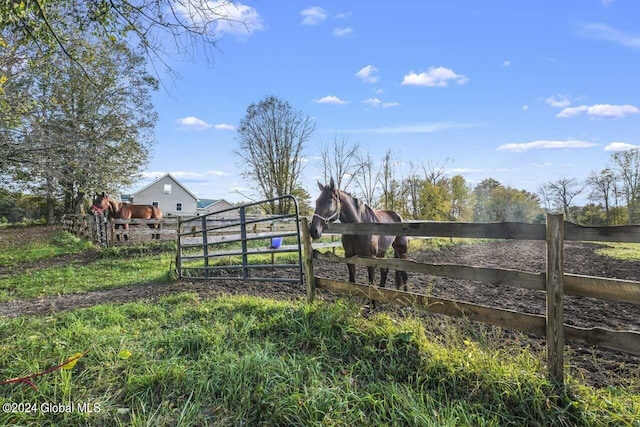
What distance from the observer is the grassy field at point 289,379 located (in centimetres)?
205

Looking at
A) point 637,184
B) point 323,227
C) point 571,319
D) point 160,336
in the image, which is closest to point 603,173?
point 637,184

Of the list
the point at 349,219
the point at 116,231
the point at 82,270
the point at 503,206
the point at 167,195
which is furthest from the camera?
the point at 167,195

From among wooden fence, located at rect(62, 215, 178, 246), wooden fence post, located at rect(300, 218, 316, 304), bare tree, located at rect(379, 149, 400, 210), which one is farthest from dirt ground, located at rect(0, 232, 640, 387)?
bare tree, located at rect(379, 149, 400, 210)

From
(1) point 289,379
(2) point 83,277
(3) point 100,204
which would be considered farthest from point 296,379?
(3) point 100,204

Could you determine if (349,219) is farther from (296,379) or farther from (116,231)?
(116,231)

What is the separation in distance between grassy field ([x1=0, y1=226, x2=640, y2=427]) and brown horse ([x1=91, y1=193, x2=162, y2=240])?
11.4 meters

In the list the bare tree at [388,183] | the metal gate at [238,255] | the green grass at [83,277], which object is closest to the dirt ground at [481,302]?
the metal gate at [238,255]

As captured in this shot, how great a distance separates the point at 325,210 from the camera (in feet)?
14.3

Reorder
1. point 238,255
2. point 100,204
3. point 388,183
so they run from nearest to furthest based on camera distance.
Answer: point 238,255 < point 100,204 < point 388,183

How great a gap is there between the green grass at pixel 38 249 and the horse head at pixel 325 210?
36.1ft

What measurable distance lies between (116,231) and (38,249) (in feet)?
10.3

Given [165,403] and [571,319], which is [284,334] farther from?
[571,319]

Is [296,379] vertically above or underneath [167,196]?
underneath

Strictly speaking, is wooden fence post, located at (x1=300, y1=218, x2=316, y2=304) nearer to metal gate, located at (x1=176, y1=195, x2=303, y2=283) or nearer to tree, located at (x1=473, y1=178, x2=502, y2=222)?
metal gate, located at (x1=176, y1=195, x2=303, y2=283)
